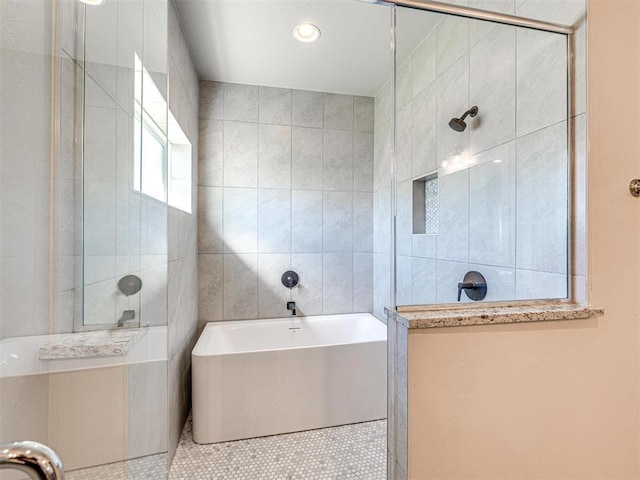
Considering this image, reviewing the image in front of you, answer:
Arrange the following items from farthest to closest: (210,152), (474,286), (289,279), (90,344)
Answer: (289,279) → (210,152) → (474,286) → (90,344)

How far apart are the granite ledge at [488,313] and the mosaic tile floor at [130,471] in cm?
97

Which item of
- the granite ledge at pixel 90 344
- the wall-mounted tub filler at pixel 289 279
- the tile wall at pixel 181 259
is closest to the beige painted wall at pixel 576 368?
the granite ledge at pixel 90 344

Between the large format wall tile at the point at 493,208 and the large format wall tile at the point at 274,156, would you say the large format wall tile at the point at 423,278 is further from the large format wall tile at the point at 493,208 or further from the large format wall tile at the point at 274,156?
the large format wall tile at the point at 274,156

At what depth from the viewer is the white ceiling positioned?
70.7 inches

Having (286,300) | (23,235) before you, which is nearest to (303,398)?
(286,300)

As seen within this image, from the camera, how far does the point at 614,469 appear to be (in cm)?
114

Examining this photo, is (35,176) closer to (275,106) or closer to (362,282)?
(275,106)

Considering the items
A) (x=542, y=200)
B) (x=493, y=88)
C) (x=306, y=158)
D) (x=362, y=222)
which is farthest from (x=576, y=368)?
(x=306, y=158)

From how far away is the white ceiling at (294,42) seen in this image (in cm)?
179

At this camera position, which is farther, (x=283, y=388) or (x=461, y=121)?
(x=283, y=388)

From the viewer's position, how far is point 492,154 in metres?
1.51

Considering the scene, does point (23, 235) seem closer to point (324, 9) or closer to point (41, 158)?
point (41, 158)

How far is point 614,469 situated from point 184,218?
246 centimetres

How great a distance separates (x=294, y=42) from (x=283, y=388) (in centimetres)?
234
